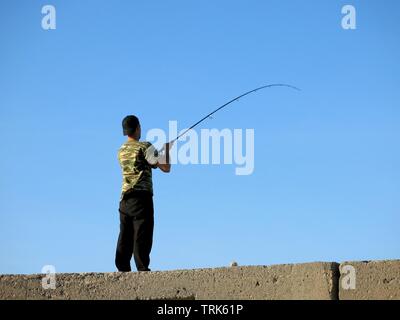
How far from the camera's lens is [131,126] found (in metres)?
11.0

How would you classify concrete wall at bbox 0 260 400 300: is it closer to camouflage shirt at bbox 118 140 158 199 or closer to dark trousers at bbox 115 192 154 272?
dark trousers at bbox 115 192 154 272

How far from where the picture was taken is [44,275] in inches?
408

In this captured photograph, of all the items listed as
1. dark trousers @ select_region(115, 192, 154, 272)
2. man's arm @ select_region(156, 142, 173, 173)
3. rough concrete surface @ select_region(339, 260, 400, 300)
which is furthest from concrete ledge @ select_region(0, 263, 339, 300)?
man's arm @ select_region(156, 142, 173, 173)

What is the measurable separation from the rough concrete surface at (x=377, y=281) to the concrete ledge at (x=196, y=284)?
0.63 feet

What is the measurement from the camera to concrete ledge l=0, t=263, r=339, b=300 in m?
9.84

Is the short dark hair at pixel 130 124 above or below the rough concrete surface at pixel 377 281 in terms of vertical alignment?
above

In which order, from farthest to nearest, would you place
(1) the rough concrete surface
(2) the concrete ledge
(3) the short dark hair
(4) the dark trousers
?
(3) the short dark hair, (4) the dark trousers, (2) the concrete ledge, (1) the rough concrete surface

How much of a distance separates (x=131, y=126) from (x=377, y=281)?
2.77 m

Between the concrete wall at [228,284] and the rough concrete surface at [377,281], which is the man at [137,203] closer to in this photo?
the concrete wall at [228,284]

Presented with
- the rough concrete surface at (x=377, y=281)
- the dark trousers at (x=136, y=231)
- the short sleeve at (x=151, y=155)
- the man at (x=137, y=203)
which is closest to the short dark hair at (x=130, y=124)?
the man at (x=137, y=203)

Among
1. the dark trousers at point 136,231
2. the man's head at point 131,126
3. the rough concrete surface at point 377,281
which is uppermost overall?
the man's head at point 131,126

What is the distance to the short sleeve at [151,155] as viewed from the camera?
10.8 m

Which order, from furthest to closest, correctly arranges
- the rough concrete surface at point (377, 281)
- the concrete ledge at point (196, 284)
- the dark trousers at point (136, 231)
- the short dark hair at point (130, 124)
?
1. the short dark hair at point (130, 124)
2. the dark trousers at point (136, 231)
3. the concrete ledge at point (196, 284)
4. the rough concrete surface at point (377, 281)
